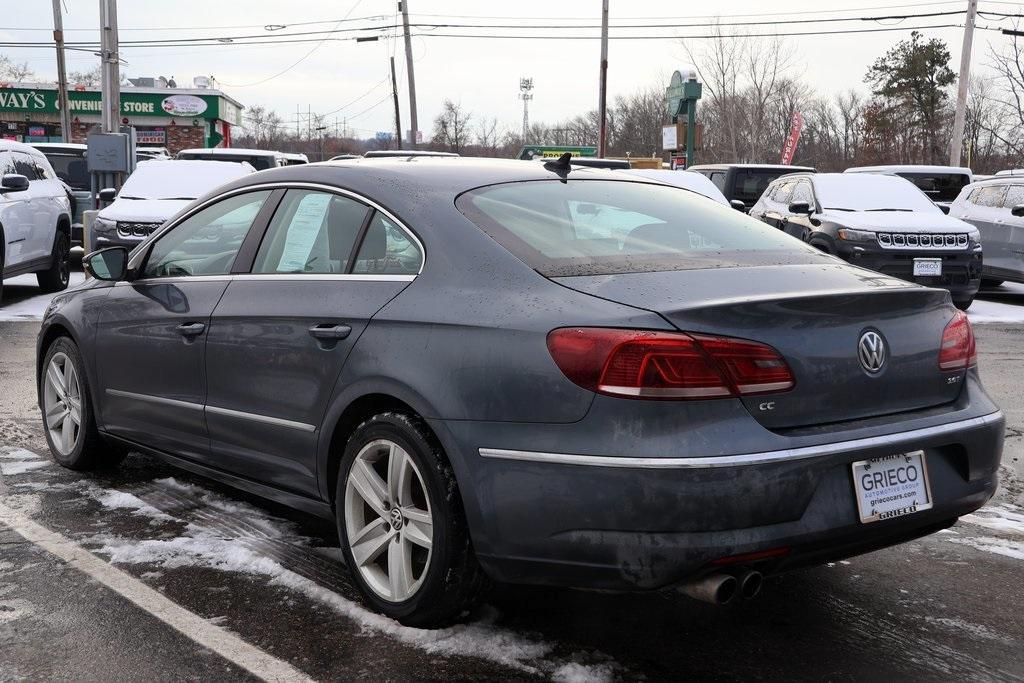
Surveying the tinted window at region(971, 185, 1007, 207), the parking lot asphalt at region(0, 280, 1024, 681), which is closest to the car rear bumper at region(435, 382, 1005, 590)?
the parking lot asphalt at region(0, 280, 1024, 681)

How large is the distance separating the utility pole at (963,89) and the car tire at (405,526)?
3445cm

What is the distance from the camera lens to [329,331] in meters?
3.77

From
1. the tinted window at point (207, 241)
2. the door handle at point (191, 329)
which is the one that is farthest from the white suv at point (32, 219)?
the door handle at point (191, 329)

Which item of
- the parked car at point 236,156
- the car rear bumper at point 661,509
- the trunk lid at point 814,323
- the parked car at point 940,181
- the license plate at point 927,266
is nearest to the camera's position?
the car rear bumper at point 661,509

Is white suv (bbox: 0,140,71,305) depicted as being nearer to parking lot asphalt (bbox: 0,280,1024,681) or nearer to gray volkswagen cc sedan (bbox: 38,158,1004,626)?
parking lot asphalt (bbox: 0,280,1024,681)

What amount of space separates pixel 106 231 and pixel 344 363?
10595mm

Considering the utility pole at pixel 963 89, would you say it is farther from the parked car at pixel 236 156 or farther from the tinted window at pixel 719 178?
the parked car at pixel 236 156

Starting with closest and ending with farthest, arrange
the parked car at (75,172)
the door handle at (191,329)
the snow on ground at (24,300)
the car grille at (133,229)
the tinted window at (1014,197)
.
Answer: the door handle at (191,329) < the snow on ground at (24,300) < the car grille at (133,229) < the tinted window at (1014,197) < the parked car at (75,172)

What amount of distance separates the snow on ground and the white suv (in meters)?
0.26

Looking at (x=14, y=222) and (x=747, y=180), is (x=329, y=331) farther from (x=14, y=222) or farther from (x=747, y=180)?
(x=747, y=180)

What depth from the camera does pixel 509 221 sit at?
3.70 meters

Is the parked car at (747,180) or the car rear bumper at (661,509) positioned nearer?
the car rear bumper at (661,509)

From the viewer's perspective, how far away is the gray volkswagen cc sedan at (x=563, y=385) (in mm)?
2963

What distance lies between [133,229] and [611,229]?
10.6 m
